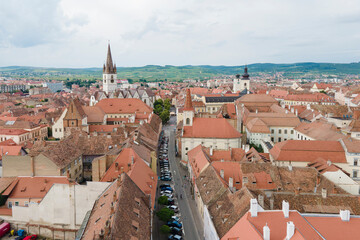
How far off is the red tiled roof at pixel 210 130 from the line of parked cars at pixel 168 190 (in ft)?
27.3

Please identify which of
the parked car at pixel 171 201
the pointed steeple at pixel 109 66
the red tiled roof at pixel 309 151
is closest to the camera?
the parked car at pixel 171 201

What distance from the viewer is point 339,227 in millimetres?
29094

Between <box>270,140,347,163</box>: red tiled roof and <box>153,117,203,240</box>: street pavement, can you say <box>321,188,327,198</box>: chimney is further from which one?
<box>270,140,347,163</box>: red tiled roof

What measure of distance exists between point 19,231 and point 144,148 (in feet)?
77.5

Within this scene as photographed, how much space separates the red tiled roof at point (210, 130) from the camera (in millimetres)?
72750

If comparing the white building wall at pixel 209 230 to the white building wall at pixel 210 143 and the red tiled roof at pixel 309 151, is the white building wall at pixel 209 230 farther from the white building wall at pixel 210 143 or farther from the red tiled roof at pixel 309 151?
the white building wall at pixel 210 143

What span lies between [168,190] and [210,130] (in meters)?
22.2

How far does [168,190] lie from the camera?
5591cm

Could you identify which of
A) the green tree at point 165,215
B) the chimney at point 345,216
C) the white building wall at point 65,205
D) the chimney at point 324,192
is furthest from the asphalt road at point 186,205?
the chimney at point 345,216

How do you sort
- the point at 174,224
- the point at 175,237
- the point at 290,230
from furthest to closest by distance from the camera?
the point at 174,224, the point at 175,237, the point at 290,230

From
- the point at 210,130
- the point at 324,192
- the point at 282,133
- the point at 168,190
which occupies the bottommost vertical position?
the point at 168,190

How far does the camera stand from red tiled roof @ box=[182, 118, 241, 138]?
72.8m

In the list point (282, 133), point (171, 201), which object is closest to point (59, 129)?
point (171, 201)

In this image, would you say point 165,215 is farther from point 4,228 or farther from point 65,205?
point 4,228
